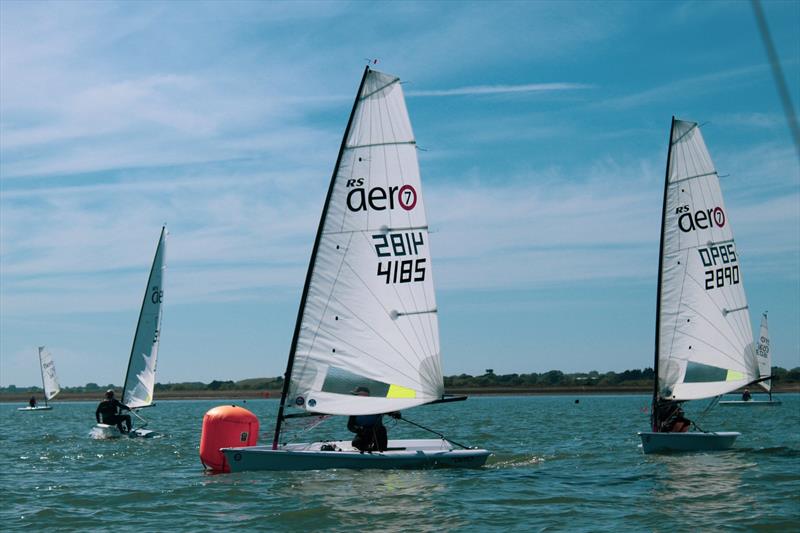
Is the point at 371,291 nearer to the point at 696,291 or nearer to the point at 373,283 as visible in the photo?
the point at 373,283

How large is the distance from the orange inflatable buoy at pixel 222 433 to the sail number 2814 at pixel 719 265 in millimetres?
14804

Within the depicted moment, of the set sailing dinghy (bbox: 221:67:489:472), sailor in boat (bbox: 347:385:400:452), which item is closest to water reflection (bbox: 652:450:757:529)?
sailing dinghy (bbox: 221:67:489:472)

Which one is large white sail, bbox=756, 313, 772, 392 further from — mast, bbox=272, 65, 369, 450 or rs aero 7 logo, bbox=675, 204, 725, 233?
mast, bbox=272, 65, 369, 450

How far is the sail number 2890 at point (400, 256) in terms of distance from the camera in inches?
862

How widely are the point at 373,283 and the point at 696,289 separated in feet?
37.0

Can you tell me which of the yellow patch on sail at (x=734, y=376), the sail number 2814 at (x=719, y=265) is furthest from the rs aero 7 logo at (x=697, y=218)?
the yellow patch on sail at (x=734, y=376)

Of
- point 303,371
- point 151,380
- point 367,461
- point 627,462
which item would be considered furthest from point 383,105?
point 151,380

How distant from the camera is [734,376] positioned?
27875 millimetres

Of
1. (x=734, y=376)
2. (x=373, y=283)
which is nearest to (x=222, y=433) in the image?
(x=373, y=283)

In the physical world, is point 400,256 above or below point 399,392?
above

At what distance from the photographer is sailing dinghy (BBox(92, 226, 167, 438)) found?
39344 millimetres

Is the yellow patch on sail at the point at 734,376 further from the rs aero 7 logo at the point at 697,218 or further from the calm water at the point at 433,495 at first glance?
the rs aero 7 logo at the point at 697,218

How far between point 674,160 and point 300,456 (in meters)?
15.2

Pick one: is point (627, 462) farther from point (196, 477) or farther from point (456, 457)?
point (196, 477)
